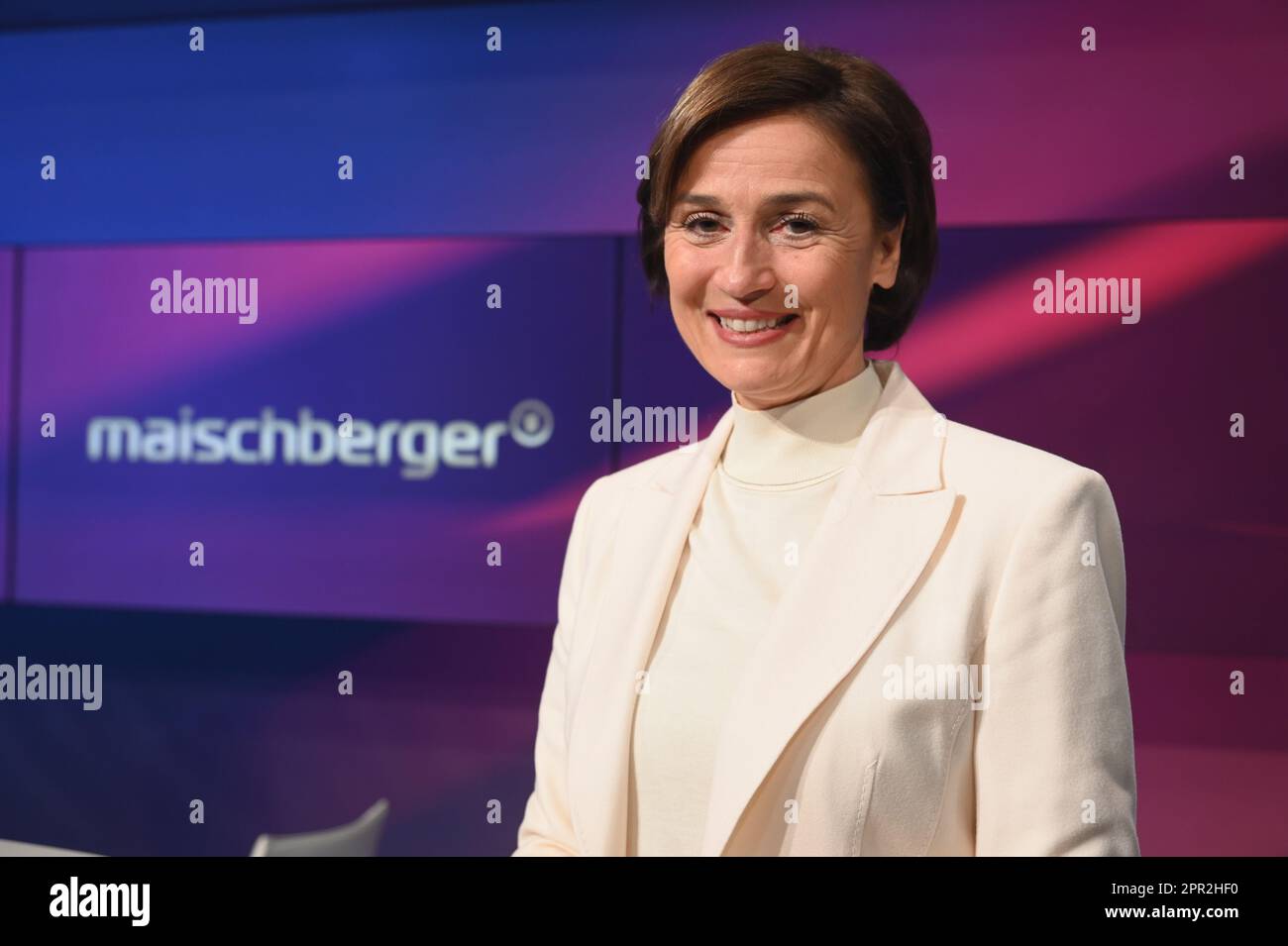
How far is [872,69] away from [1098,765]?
35.6 inches

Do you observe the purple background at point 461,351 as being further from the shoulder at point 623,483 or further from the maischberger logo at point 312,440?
the shoulder at point 623,483

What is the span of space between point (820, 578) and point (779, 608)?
64mm

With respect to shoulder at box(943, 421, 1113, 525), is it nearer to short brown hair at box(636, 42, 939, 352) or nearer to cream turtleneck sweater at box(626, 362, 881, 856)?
cream turtleneck sweater at box(626, 362, 881, 856)

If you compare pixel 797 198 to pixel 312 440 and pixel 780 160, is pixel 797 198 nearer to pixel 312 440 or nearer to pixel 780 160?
pixel 780 160

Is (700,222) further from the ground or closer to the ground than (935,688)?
further from the ground

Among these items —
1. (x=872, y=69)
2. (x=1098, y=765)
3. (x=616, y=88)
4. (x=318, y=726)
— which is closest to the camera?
(x=1098, y=765)

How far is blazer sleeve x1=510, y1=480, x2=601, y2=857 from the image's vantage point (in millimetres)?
1711

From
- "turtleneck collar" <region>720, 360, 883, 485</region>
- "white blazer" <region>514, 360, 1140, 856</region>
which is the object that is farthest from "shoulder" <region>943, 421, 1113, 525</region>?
"turtleneck collar" <region>720, 360, 883, 485</region>

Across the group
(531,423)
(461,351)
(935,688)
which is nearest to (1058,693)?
(935,688)

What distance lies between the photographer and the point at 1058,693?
1.41m

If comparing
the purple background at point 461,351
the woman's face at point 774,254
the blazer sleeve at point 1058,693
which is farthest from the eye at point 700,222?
the purple background at point 461,351

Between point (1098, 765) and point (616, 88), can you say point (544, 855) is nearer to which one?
point (1098, 765)

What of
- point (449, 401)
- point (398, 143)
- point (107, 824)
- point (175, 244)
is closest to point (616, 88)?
point (398, 143)
